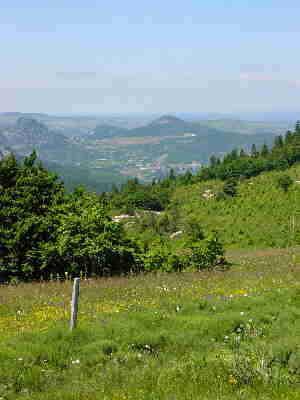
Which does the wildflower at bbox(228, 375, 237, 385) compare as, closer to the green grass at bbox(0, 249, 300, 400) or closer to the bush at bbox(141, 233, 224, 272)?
the green grass at bbox(0, 249, 300, 400)

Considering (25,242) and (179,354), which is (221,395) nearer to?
(179,354)

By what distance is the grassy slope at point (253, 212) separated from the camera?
159 feet

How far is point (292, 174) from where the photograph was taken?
68812mm

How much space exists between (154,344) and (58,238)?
10.9 metres

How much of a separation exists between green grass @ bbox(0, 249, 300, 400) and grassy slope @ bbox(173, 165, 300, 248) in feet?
96.4

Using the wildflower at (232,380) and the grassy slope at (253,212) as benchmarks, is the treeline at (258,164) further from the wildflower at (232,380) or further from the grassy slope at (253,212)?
the wildflower at (232,380)

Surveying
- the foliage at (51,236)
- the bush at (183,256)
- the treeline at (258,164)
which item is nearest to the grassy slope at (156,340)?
the foliage at (51,236)

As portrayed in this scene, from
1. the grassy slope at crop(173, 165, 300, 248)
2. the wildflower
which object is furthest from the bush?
the grassy slope at crop(173, 165, 300, 248)

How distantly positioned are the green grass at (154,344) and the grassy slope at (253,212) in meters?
29.4

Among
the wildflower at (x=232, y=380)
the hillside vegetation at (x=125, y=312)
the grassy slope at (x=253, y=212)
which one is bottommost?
the grassy slope at (x=253, y=212)

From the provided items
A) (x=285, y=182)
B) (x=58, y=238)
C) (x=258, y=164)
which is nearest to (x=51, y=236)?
(x=58, y=238)

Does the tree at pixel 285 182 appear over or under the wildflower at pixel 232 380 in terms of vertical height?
under

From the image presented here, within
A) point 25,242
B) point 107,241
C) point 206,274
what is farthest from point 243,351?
point 25,242

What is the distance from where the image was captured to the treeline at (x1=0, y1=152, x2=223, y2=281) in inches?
768
